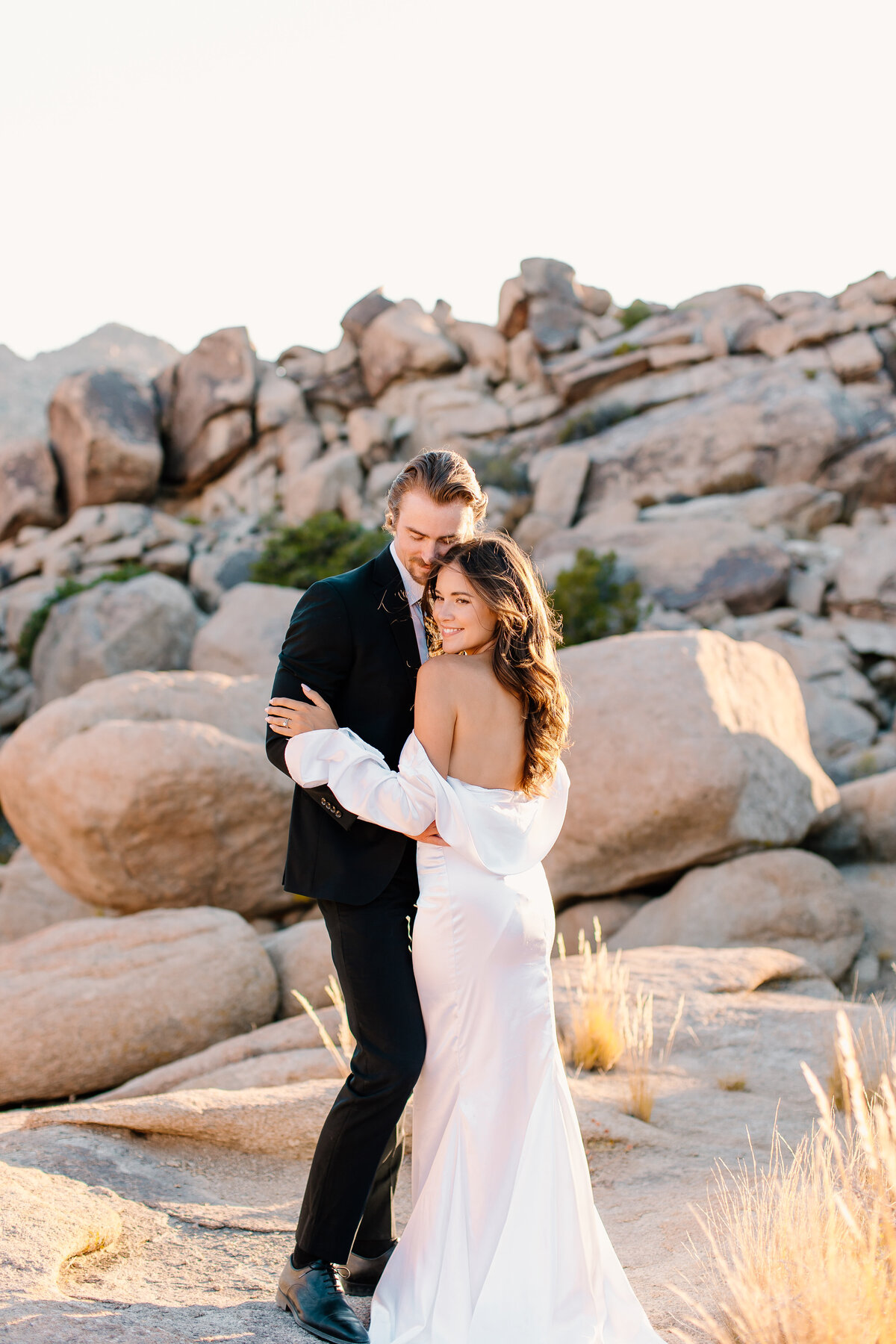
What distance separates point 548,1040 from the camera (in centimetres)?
334

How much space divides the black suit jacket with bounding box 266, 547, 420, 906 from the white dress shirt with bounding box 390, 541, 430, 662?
0.02 m

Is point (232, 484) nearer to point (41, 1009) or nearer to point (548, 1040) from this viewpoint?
point (41, 1009)

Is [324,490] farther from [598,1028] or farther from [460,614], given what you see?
[460,614]

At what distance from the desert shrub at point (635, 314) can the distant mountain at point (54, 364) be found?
18.9m

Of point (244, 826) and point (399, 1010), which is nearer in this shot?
point (399, 1010)

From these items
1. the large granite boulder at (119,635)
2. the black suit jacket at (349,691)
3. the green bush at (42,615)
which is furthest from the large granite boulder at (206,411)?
the black suit jacket at (349,691)

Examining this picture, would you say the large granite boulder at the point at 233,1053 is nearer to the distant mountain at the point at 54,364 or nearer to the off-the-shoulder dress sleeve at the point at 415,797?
the off-the-shoulder dress sleeve at the point at 415,797

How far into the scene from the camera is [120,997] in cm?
780

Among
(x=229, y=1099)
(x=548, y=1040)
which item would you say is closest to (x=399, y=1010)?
(x=548, y=1040)

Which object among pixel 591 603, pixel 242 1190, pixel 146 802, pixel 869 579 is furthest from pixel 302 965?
pixel 869 579

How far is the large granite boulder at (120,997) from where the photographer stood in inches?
297

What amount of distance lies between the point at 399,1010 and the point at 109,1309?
122cm

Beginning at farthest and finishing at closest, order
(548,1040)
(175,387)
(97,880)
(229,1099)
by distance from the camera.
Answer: (175,387)
(97,880)
(229,1099)
(548,1040)

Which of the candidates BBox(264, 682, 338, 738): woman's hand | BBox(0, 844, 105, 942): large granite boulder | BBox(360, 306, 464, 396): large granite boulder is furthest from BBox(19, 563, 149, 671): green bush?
BBox(264, 682, 338, 738): woman's hand
